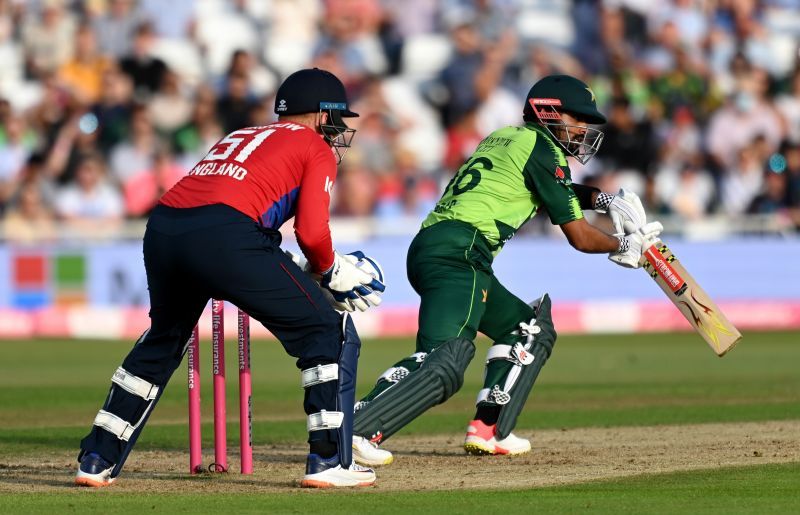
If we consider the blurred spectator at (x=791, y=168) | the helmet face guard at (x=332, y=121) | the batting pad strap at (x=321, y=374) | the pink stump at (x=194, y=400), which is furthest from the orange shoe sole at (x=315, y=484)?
the blurred spectator at (x=791, y=168)

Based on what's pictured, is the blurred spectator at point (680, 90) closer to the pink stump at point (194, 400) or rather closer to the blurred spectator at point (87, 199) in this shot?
the blurred spectator at point (87, 199)

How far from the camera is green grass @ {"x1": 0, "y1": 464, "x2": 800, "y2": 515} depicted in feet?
18.4

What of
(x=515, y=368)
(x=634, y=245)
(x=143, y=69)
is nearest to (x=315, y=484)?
(x=515, y=368)

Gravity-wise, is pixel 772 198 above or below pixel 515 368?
below

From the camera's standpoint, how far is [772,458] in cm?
721

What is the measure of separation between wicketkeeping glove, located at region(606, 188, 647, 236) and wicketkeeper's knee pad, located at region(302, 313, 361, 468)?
2.00m

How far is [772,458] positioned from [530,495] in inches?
70.4

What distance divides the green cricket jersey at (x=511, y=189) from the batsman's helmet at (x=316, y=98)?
3.83ft

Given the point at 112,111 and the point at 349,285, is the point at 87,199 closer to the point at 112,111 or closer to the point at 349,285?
the point at 112,111

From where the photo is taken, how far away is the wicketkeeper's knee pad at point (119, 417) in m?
6.31

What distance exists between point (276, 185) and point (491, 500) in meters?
1.59

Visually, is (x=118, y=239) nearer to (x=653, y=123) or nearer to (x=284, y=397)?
(x=284, y=397)

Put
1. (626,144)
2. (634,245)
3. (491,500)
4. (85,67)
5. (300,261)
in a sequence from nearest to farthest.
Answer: (491,500) → (300,261) → (634,245) → (85,67) → (626,144)

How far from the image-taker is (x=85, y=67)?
1792 centimetres
